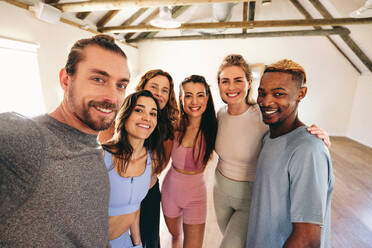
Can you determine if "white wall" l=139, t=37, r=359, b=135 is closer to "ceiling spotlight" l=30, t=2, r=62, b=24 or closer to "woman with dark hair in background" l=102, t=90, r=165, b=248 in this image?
"ceiling spotlight" l=30, t=2, r=62, b=24

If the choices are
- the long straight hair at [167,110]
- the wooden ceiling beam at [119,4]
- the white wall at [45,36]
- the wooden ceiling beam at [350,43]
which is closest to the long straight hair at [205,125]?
the long straight hair at [167,110]

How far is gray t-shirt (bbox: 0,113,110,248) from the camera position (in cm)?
48

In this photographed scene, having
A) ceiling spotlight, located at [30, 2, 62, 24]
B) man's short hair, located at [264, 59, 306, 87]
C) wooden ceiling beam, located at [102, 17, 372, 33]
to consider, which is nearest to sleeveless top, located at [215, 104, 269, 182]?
man's short hair, located at [264, 59, 306, 87]

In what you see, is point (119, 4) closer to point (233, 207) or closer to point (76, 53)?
point (76, 53)

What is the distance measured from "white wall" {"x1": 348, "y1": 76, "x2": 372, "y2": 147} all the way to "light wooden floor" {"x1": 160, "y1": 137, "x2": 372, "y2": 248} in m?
1.57

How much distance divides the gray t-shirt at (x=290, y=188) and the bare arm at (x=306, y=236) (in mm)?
31

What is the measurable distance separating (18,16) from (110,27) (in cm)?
261

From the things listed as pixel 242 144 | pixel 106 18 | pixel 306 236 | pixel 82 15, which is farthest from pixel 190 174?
pixel 106 18

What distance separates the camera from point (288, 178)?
0.90 meters

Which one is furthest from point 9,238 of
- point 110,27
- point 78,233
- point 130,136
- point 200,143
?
point 110,27

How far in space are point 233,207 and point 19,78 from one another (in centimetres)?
437

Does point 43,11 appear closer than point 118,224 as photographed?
No

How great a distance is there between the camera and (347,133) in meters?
6.61

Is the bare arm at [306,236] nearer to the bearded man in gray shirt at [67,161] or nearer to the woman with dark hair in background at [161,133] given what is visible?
the bearded man in gray shirt at [67,161]
